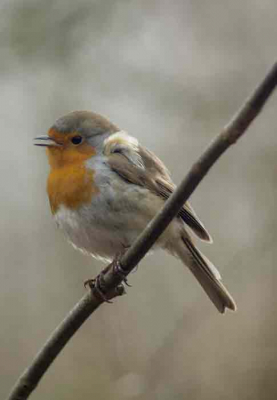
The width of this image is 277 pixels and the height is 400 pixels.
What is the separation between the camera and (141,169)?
3.54 metres

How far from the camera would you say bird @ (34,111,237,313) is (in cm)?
333

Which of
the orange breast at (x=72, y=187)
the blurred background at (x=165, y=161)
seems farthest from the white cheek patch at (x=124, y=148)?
the blurred background at (x=165, y=161)

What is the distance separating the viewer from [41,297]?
5.38 m

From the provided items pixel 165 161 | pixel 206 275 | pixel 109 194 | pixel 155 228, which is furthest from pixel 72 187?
pixel 165 161

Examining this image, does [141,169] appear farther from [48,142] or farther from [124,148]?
[48,142]

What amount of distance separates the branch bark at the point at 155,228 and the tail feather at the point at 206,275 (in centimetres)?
88

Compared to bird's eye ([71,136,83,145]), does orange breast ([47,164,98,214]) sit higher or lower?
lower

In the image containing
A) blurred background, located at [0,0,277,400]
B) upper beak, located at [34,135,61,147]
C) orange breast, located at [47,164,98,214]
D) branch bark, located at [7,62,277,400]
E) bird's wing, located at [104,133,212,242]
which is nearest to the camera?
branch bark, located at [7,62,277,400]

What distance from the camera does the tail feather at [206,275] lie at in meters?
3.68

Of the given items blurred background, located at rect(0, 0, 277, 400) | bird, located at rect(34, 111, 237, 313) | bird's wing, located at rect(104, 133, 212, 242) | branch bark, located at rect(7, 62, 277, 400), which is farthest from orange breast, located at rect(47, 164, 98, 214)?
blurred background, located at rect(0, 0, 277, 400)

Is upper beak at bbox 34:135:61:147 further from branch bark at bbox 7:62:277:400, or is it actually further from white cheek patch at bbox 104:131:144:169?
branch bark at bbox 7:62:277:400

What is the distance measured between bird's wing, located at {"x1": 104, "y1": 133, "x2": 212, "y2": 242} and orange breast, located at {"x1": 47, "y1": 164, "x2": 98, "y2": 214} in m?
0.18

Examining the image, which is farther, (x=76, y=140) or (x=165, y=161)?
(x=165, y=161)

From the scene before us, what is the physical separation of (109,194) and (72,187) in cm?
19
